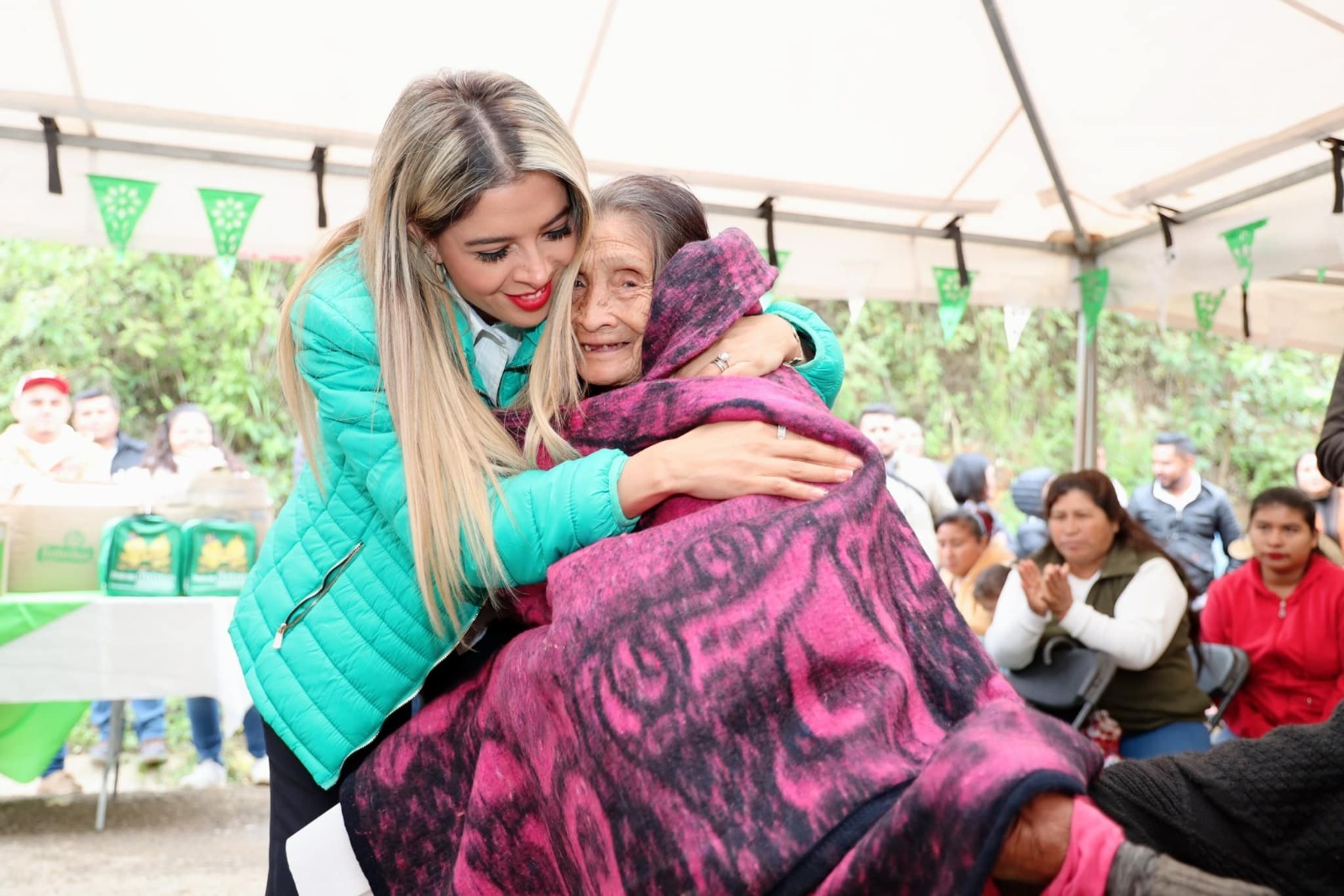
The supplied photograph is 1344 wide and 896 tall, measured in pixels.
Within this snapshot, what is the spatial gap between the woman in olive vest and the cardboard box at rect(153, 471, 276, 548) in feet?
7.84

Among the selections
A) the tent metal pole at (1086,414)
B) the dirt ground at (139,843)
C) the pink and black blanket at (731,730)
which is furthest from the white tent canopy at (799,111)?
the pink and black blanket at (731,730)

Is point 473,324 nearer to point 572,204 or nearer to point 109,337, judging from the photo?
point 572,204

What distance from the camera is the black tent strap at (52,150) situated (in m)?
3.34

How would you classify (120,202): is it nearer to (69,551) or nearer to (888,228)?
(69,551)

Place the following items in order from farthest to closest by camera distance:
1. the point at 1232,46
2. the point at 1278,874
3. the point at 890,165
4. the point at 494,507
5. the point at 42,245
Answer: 1. the point at 42,245
2. the point at 890,165
3. the point at 1232,46
4. the point at 494,507
5. the point at 1278,874

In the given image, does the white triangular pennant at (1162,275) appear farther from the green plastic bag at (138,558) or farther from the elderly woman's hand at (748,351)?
the green plastic bag at (138,558)

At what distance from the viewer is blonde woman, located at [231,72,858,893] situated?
1364mm

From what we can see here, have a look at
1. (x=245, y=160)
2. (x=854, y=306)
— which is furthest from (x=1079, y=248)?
(x=245, y=160)

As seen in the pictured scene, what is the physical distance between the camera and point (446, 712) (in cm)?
148

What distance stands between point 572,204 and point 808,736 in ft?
2.55

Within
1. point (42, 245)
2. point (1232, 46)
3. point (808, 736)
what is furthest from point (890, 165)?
point (42, 245)

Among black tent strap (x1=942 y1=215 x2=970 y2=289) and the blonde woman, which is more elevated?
black tent strap (x1=942 y1=215 x2=970 y2=289)

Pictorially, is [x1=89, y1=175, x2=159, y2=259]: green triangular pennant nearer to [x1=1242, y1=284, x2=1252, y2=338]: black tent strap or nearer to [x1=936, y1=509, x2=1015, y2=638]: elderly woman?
[x1=936, y1=509, x2=1015, y2=638]: elderly woman

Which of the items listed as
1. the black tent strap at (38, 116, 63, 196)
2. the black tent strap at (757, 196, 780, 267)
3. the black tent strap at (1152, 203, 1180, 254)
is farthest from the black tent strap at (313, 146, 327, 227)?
the black tent strap at (1152, 203, 1180, 254)
